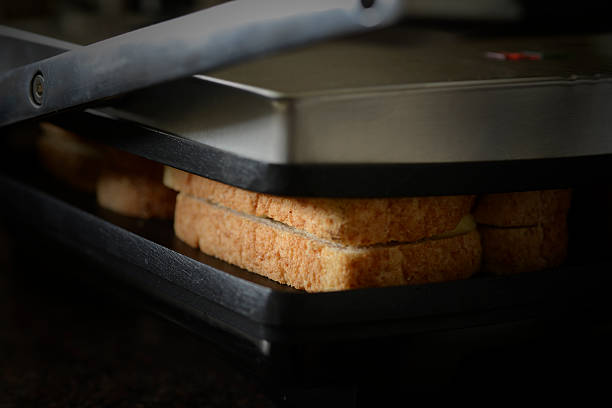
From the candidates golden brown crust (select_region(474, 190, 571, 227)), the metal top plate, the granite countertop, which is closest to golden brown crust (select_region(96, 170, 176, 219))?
the granite countertop

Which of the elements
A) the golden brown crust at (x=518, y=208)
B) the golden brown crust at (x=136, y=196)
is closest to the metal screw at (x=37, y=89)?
the golden brown crust at (x=136, y=196)

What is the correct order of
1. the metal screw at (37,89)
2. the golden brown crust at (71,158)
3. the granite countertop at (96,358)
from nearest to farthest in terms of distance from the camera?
1. the metal screw at (37,89)
2. the granite countertop at (96,358)
3. the golden brown crust at (71,158)

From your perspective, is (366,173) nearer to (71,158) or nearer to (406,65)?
(406,65)

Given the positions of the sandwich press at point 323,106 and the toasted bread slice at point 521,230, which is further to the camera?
the toasted bread slice at point 521,230

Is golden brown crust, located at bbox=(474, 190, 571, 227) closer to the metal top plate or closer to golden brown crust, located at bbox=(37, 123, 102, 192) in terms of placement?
the metal top plate

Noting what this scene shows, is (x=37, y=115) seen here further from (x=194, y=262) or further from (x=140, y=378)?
(x=140, y=378)

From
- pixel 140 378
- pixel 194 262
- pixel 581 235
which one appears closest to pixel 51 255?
pixel 140 378

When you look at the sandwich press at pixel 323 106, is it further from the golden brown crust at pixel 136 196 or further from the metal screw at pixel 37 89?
the golden brown crust at pixel 136 196
